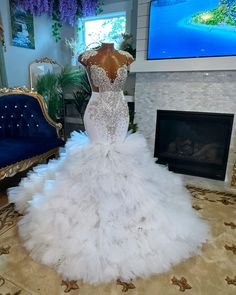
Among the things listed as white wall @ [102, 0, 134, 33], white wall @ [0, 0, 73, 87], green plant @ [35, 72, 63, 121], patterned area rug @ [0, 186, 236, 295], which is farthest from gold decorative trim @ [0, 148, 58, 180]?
white wall @ [102, 0, 134, 33]

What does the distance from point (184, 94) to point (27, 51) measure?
2.42 meters

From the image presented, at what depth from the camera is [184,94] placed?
281 centimetres

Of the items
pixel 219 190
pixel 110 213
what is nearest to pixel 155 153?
pixel 219 190

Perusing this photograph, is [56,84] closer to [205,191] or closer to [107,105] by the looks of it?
[107,105]

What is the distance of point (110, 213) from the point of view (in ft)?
4.47

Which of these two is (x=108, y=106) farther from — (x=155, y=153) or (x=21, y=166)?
(x=155, y=153)

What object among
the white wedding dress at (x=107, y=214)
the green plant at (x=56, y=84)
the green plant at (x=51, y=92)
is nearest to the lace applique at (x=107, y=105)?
the white wedding dress at (x=107, y=214)

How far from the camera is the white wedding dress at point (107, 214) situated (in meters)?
1.30

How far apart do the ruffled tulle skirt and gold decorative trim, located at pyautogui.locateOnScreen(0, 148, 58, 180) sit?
29.2 inches

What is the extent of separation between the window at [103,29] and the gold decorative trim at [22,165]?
6.29 feet

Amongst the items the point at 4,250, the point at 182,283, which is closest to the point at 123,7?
the point at 4,250

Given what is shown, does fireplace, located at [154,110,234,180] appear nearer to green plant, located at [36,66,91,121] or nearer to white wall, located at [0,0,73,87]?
green plant, located at [36,66,91,121]

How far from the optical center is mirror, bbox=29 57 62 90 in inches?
138

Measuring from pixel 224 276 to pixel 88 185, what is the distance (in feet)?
3.17
